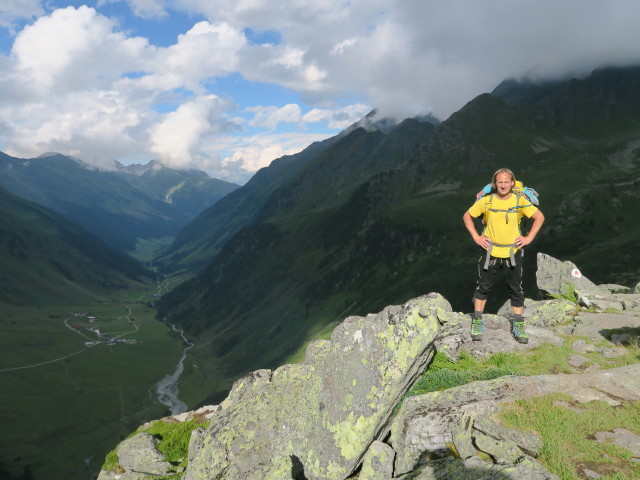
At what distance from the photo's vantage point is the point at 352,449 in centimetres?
1205

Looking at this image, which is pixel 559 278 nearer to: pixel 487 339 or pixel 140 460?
pixel 487 339

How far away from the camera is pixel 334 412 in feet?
42.1

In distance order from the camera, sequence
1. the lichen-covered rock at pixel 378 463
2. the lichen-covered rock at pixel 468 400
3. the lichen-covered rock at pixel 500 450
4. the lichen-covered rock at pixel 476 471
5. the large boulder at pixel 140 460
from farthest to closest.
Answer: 1. the large boulder at pixel 140 460
2. the lichen-covered rock at pixel 378 463
3. the lichen-covered rock at pixel 468 400
4. the lichen-covered rock at pixel 500 450
5. the lichen-covered rock at pixel 476 471

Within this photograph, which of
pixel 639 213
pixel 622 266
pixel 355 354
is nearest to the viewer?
pixel 355 354

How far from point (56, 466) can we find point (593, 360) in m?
206

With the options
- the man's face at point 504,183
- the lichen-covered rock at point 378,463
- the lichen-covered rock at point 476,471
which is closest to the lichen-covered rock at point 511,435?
the lichen-covered rock at point 476,471

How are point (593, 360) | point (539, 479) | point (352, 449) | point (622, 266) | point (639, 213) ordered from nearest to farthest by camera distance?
point (539, 479) → point (352, 449) → point (593, 360) → point (622, 266) → point (639, 213)

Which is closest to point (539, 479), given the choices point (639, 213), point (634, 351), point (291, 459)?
point (291, 459)

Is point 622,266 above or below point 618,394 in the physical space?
below

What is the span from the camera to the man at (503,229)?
48.1 feet

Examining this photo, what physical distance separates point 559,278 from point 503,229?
29263mm

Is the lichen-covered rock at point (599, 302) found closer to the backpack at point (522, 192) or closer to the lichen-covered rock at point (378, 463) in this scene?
the backpack at point (522, 192)

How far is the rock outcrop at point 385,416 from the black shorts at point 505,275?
243 centimetres

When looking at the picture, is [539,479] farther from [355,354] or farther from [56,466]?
[56,466]
